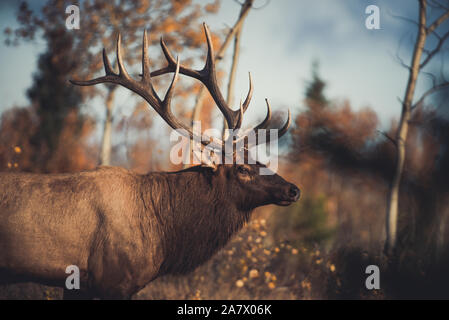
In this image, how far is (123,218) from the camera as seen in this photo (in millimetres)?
3406

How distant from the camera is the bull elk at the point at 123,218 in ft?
10.7

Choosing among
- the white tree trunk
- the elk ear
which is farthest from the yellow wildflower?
the white tree trunk

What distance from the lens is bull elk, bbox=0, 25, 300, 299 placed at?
128 inches

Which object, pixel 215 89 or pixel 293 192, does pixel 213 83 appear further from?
pixel 293 192

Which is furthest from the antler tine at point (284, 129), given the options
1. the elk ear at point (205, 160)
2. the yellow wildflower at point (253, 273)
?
the yellow wildflower at point (253, 273)

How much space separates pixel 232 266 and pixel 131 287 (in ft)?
9.26

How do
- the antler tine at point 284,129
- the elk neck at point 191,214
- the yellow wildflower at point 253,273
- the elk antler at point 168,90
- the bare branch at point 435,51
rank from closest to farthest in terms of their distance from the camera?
the elk neck at point 191,214, the elk antler at point 168,90, the antler tine at point 284,129, the yellow wildflower at point 253,273, the bare branch at point 435,51

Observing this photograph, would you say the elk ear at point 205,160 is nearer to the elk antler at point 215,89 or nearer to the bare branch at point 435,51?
the elk antler at point 215,89

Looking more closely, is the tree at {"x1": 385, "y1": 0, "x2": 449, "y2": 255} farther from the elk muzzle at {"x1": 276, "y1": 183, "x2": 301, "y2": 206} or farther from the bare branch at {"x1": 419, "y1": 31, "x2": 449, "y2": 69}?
the elk muzzle at {"x1": 276, "y1": 183, "x2": 301, "y2": 206}

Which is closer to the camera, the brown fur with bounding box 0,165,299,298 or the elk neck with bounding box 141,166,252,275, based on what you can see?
the brown fur with bounding box 0,165,299,298

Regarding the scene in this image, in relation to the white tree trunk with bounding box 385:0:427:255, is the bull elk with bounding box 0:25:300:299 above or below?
below

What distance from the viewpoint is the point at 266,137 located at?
4.30 m
